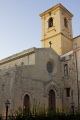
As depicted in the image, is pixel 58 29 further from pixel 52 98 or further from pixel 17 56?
pixel 52 98

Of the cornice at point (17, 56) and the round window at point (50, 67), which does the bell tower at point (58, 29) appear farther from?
the cornice at point (17, 56)

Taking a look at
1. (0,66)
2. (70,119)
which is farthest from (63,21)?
(70,119)

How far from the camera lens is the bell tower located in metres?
34.0

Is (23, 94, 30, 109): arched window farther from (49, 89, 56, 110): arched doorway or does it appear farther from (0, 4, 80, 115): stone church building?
(49, 89, 56, 110): arched doorway

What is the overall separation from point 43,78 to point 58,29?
37.8 feet

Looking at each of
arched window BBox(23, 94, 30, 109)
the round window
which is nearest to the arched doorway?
the round window

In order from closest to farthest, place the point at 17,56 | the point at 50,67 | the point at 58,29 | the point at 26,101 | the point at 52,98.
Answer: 1. the point at 26,101
2. the point at 52,98
3. the point at 50,67
4. the point at 17,56
5. the point at 58,29

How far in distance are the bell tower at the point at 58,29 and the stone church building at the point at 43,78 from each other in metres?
0.18

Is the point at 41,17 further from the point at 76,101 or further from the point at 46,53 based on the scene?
the point at 76,101

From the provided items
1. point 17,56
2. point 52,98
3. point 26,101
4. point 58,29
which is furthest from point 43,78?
point 58,29

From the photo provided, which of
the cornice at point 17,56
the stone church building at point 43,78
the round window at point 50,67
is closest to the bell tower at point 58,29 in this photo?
the stone church building at point 43,78

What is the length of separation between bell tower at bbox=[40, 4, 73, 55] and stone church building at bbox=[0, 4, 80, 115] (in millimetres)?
175

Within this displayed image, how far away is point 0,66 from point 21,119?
19.3 m

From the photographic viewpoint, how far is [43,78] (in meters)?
26.4
